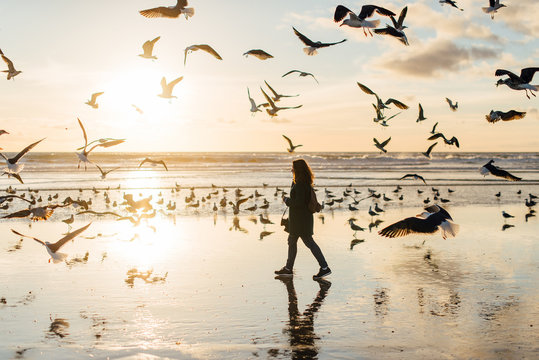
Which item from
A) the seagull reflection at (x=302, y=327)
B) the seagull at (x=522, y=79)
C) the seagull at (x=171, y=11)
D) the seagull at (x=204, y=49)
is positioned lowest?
the seagull reflection at (x=302, y=327)

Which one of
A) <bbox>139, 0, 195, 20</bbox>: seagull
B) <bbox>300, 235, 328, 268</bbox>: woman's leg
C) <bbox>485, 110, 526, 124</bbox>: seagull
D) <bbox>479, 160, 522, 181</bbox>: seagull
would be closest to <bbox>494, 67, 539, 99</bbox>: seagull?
<bbox>485, 110, 526, 124</bbox>: seagull

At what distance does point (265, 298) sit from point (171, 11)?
206 inches

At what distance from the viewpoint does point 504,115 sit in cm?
1025

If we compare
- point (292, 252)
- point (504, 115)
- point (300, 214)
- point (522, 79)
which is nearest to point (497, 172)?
point (504, 115)

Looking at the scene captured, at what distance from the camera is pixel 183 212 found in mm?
19766

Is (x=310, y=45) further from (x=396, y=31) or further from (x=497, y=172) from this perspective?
(x=497, y=172)

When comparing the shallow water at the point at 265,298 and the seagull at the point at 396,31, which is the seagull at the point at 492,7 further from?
the shallow water at the point at 265,298

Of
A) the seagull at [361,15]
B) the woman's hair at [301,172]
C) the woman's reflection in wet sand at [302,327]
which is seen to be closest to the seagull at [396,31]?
the seagull at [361,15]

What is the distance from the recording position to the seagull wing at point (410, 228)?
8.88m

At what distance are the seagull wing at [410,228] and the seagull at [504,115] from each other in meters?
2.75

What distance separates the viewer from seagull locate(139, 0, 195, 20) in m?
9.45

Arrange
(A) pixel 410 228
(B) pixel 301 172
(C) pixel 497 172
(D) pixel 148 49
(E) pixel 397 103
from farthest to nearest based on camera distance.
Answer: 1. (E) pixel 397 103
2. (D) pixel 148 49
3. (C) pixel 497 172
4. (B) pixel 301 172
5. (A) pixel 410 228

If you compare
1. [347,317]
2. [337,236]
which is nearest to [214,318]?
[347,317]

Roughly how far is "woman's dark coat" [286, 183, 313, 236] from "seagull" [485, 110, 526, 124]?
3.74 meters
